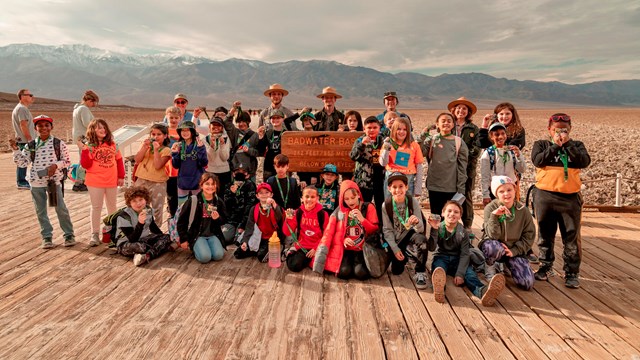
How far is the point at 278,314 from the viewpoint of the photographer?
4.18 meters

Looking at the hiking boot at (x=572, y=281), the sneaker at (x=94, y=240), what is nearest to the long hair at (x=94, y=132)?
the sneaker at (x=94, y=240)

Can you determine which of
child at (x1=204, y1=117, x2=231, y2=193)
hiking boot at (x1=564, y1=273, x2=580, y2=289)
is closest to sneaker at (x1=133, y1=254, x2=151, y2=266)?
child at (x1=204, y1=117, x2=231, y2=193)

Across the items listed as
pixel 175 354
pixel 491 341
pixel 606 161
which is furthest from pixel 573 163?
pixel 606 161

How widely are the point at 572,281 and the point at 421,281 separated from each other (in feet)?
6.12

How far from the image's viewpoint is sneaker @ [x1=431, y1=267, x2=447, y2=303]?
4.41 m

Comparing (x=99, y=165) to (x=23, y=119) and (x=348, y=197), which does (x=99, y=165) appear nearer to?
(x=348, y=197)

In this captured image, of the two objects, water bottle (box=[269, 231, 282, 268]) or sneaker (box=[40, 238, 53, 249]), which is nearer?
water bottle (box=[269, 231, 282, 268])

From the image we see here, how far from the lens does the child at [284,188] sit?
20.8ft

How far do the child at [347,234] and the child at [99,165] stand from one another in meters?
3.37

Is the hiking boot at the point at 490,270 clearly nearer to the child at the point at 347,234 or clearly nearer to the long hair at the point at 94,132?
the child at the point at 347,234

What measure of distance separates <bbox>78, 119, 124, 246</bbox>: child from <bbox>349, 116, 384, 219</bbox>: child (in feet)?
12.2

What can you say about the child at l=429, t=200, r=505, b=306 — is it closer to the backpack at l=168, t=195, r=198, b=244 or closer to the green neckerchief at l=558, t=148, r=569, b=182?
the green neckerchief at l=558, t=148, r=569, b=182

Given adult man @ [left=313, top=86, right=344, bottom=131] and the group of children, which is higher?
adult man @ [left=313, top=86, right=344, bottom=131]

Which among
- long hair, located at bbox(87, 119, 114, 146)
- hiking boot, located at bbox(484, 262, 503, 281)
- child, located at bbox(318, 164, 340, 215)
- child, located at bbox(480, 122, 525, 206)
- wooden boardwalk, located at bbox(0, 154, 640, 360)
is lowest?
wooden boardwalk, located at bbox(0, 154, 640, 360)
